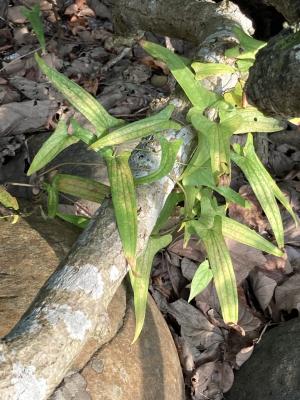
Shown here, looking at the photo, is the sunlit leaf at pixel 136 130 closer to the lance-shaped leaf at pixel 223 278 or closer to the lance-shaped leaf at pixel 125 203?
the lance-shaped leaf at pixel 125 203

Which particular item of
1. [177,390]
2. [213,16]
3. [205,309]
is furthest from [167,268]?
[213,16]

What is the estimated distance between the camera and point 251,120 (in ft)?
6.07

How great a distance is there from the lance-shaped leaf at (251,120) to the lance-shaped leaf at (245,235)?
316mm

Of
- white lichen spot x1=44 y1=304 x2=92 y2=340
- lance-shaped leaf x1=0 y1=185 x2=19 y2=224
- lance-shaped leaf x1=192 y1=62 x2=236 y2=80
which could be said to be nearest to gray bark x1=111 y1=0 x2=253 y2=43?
lance-shaped leaf x1=192 y1=62 x2=236 y2=80

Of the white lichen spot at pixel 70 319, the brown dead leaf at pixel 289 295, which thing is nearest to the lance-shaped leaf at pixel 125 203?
the white lichen spot at pixel 70 319

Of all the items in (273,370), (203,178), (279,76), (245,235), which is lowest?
(273,370)

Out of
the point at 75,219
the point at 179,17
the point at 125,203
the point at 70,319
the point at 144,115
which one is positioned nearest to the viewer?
the point at 70,319

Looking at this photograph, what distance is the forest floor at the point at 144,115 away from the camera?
2375 mm

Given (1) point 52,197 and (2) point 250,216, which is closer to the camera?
(1) point 52,197

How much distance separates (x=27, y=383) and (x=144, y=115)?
2.01m

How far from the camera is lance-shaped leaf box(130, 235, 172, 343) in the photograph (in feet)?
5.82

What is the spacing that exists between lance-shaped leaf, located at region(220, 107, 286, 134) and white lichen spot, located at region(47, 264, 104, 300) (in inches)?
24.9

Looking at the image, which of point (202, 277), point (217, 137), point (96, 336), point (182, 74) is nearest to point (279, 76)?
point (217, 137)

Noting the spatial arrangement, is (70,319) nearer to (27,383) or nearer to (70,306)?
(70,306)
